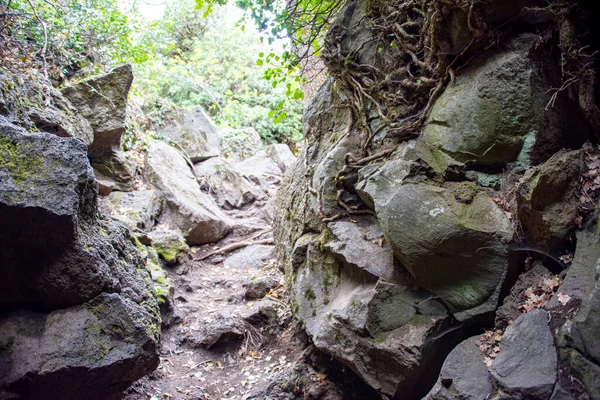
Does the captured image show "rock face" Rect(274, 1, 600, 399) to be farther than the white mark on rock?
No

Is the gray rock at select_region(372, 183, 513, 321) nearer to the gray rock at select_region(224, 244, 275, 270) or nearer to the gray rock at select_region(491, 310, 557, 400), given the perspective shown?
the gray rock at select_region(491, 310, 557, 400)

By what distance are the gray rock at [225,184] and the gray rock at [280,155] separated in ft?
8.03

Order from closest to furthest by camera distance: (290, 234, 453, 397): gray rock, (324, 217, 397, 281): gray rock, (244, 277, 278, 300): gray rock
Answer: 1. (290, 234, 453, 397): gray rock
2. (324, 217, 397, 281): gray rock
3. (244, 277, 278, 300): gray rock

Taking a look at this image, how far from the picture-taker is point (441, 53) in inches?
142

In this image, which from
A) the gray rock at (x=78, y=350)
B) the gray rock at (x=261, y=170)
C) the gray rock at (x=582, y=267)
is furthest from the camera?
the gray rock at (x=261, y=170)

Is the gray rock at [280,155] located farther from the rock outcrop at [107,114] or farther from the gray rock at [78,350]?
the gray rock at [78,350]

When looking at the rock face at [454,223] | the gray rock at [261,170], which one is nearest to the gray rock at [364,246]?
the rock face at [454,223]

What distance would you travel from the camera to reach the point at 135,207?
6.73 m

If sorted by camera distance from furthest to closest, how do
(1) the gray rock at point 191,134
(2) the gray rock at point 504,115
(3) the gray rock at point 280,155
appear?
(3) the gray rock at point 280,155
(1) the gray rock at point 191,134
(2) the gray rock at point 504,115

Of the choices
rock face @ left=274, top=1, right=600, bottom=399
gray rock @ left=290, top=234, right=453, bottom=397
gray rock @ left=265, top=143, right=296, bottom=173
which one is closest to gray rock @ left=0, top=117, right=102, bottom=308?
→ gray rock @ left=290, top=234, right=453, bottom=397

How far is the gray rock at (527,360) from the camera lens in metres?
2.24

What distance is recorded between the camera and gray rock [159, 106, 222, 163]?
10.7 metres

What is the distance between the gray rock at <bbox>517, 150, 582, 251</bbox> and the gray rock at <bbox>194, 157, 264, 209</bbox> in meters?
7.64

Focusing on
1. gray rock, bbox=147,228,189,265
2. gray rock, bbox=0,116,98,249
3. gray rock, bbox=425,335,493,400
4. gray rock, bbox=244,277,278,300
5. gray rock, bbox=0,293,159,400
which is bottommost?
gray rock, bbox=425,335,493,400
